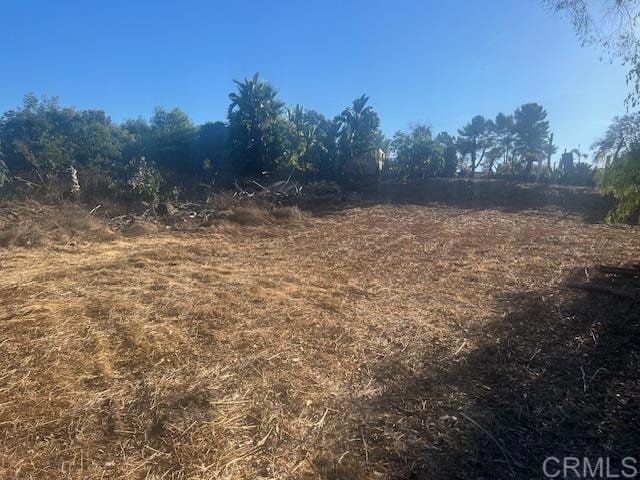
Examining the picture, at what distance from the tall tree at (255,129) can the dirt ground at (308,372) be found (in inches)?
508

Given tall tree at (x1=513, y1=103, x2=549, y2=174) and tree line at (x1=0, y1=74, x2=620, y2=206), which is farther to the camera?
tall tree at (x1=513, y1=103, x2=549, y2=174)

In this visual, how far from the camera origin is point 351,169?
1925cm

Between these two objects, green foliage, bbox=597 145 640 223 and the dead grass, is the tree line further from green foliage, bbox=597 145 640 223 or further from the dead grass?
green foliage, bbox=597 145 640 223

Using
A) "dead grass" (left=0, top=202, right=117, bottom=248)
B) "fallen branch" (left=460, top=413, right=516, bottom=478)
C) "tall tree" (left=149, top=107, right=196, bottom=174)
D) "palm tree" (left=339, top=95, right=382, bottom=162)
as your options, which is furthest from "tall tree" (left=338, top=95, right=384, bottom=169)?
"fallen branch" (left=460, top=413, right=516, bottom=478)

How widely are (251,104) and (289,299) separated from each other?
1543cm

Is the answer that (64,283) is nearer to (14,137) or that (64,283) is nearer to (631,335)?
(631,335)

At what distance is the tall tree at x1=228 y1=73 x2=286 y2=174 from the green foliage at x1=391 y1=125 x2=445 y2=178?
7605 millimetres

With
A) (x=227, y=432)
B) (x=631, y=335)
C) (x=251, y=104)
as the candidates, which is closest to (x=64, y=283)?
(x=227, y=432)

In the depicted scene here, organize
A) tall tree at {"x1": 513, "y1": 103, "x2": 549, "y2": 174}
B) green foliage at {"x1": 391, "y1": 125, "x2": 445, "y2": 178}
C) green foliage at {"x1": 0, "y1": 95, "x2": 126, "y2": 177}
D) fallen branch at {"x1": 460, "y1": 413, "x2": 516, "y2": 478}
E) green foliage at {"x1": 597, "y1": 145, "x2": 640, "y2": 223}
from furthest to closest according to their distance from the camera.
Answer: tall tree at {"x1": 513, "y1": 103, "x2": 549, "y2": 174}, green foliage at {"x1": 391, "y1": 125, "x2": 445, "y2": 178}, green foliage at {"x1": 0, "y1": 95, "x2": 126, "y2": 177}, green foliage at {"x1": 597, "y1": 145, "x2": 640, "y2": 223}, fallen branch at {"x1": 460, "y1": 413, "x2": 516, "y2": 478}

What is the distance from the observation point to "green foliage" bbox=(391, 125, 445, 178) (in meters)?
21.0

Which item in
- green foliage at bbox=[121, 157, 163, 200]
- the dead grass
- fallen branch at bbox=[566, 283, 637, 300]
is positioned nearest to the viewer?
fallen branch at bbox=[566, 283, 637, 300]

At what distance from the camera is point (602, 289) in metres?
4.25

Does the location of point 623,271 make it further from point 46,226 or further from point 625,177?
point 46,226

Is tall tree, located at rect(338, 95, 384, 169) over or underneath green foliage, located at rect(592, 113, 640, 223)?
over
